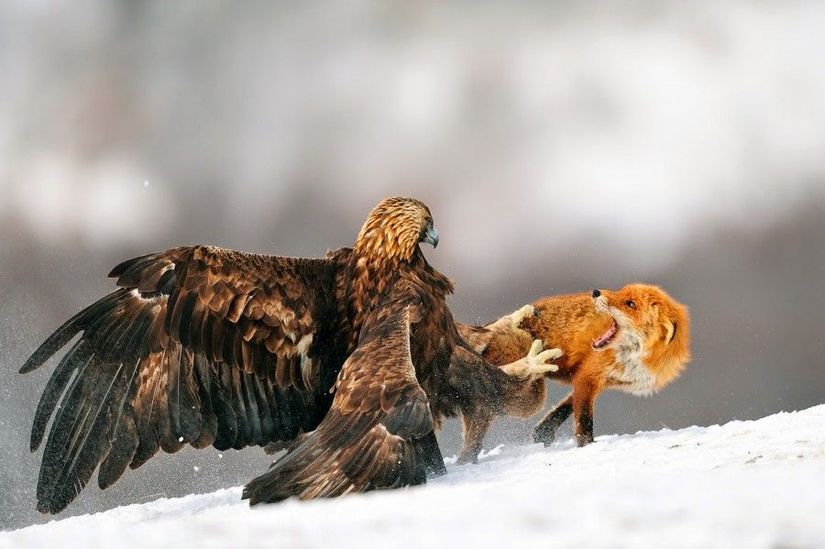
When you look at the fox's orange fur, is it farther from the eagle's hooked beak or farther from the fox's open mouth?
the eagle's hooked beak

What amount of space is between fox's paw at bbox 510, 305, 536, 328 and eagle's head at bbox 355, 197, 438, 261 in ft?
2.65

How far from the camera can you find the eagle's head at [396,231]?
6.37 metres

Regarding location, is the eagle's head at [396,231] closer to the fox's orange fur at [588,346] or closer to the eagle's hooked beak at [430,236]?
the eagle's hooked beak at [430,236]

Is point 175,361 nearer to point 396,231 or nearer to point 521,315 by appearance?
point 396,231

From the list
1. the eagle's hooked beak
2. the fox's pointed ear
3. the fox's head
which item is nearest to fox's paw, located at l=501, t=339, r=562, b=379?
the fox's head

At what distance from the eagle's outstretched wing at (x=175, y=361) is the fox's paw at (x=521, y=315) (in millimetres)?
1335

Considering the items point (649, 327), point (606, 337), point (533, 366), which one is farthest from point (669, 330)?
point (533, 366)

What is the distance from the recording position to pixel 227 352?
6.17m

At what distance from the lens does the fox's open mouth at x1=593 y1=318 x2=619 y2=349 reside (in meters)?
6.70

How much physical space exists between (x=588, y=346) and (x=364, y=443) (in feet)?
7.16

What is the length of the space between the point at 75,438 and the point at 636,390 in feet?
11.1

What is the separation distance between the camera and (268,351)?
624 cm

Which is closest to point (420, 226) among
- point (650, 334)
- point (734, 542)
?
point (650, 334)

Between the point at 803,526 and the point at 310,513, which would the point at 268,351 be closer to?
the point at 310,513
